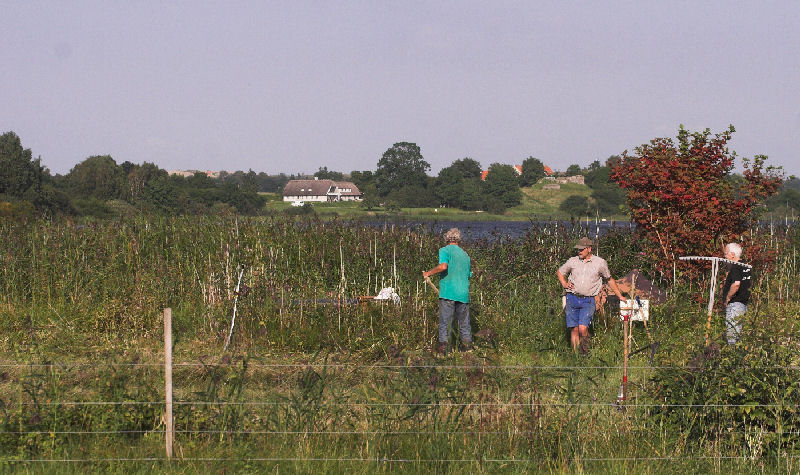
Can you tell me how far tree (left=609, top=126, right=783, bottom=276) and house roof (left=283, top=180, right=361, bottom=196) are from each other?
384ft

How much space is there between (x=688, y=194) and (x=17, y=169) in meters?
65.5

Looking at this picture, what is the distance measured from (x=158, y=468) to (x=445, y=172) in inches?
3806

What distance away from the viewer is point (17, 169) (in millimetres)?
64938

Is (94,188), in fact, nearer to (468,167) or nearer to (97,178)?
(97,178)

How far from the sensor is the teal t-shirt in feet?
28.2

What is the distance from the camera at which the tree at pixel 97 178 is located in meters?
74.4

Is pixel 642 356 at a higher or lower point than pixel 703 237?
lower

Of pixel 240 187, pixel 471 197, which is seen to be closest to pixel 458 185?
pixel 471 197

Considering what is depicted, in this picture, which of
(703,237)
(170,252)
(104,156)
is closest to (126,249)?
Answer: (170,252)

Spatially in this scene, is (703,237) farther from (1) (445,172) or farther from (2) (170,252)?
(1) (445,172)

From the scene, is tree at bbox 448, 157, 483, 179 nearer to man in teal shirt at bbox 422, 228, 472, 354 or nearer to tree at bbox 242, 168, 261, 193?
tree at bbox 242, 168, 261, 193

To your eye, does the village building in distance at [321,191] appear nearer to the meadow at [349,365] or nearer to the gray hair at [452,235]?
the meadow at [349,365]

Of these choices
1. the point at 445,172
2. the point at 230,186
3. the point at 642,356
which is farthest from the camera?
the point at 445,172

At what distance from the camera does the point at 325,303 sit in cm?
950
